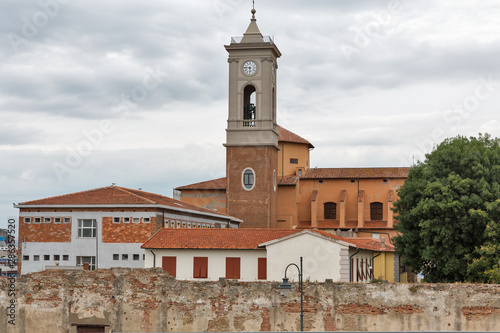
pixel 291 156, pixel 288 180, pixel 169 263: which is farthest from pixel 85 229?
pixel 291 156

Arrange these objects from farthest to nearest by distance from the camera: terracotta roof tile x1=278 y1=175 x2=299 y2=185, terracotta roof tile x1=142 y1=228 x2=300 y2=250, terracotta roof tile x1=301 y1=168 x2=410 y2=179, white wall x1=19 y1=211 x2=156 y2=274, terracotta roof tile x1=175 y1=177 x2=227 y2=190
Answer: terracotta roof tile x1=301 y1=168 x2=410 y2=179
terracotta roof tile x1=278 y1=175 x2=299 y2=185
terracotta roof tile x1=175 y1=177 x2=227 y2=190
white wall x1=19 y1=211 x2=156 y2=274
terracotta roof tile x1=142 y1=228 x2=300 y2=250

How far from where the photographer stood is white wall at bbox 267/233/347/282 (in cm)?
3981

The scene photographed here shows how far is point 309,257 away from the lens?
132 ft

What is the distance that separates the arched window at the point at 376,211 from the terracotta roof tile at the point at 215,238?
26321 millimetres

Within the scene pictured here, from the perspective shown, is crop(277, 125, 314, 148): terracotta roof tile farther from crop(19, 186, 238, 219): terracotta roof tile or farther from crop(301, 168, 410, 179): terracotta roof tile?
crop(19, 186, 238, 219): terracotta roof tile

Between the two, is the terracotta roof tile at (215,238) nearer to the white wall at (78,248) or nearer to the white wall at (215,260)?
the white wall at (215,260)

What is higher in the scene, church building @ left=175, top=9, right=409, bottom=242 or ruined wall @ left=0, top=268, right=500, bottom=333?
church building @ left=175, top=9, right=409, bottom=242

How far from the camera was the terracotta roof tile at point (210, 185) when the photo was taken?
2739 inches

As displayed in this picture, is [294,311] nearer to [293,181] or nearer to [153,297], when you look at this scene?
[153,297]

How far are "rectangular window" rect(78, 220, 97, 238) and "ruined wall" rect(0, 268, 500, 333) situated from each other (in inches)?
430

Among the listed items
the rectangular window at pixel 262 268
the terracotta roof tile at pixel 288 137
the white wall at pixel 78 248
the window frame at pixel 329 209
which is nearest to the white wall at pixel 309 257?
the rectangular window at pixel 262 268

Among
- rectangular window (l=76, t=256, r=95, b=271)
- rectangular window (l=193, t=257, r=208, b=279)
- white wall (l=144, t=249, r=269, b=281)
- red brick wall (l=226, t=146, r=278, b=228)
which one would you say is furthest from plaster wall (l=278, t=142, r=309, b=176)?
rectangular window (l=193, t=257, r=208, b=279)

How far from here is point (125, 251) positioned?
44906 millimetres

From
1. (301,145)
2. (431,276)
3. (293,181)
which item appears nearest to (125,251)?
(431,276)
